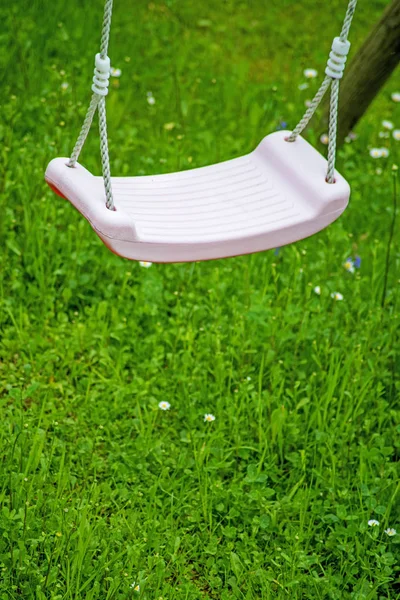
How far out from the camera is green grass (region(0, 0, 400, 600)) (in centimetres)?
227

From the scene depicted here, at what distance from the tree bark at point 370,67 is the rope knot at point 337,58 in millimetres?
1252

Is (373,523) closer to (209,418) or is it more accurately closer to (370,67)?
(209,418)

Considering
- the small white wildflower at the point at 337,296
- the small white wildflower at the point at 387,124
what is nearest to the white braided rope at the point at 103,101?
the small white wildflower at the point at 337,296

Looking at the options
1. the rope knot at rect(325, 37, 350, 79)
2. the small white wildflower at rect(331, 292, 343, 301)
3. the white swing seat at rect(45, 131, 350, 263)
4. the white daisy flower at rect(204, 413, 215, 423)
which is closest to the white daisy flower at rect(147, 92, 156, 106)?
the small white wildflower at rect(331, 292, 343, 301)

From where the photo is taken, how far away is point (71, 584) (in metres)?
2.12

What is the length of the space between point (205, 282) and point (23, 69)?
1.44 meters

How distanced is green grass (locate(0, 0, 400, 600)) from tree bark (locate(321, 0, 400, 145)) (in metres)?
0.19

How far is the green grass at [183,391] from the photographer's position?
7.45ft

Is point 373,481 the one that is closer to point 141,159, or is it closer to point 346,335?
point 346,335

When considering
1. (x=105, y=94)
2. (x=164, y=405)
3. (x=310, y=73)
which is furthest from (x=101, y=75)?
(x=310, y=73)

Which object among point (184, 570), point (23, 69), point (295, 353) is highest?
point (23, 69)

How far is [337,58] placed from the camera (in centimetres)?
210

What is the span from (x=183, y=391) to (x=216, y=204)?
805 millimetres

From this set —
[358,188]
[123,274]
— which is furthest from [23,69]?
[358,188]
